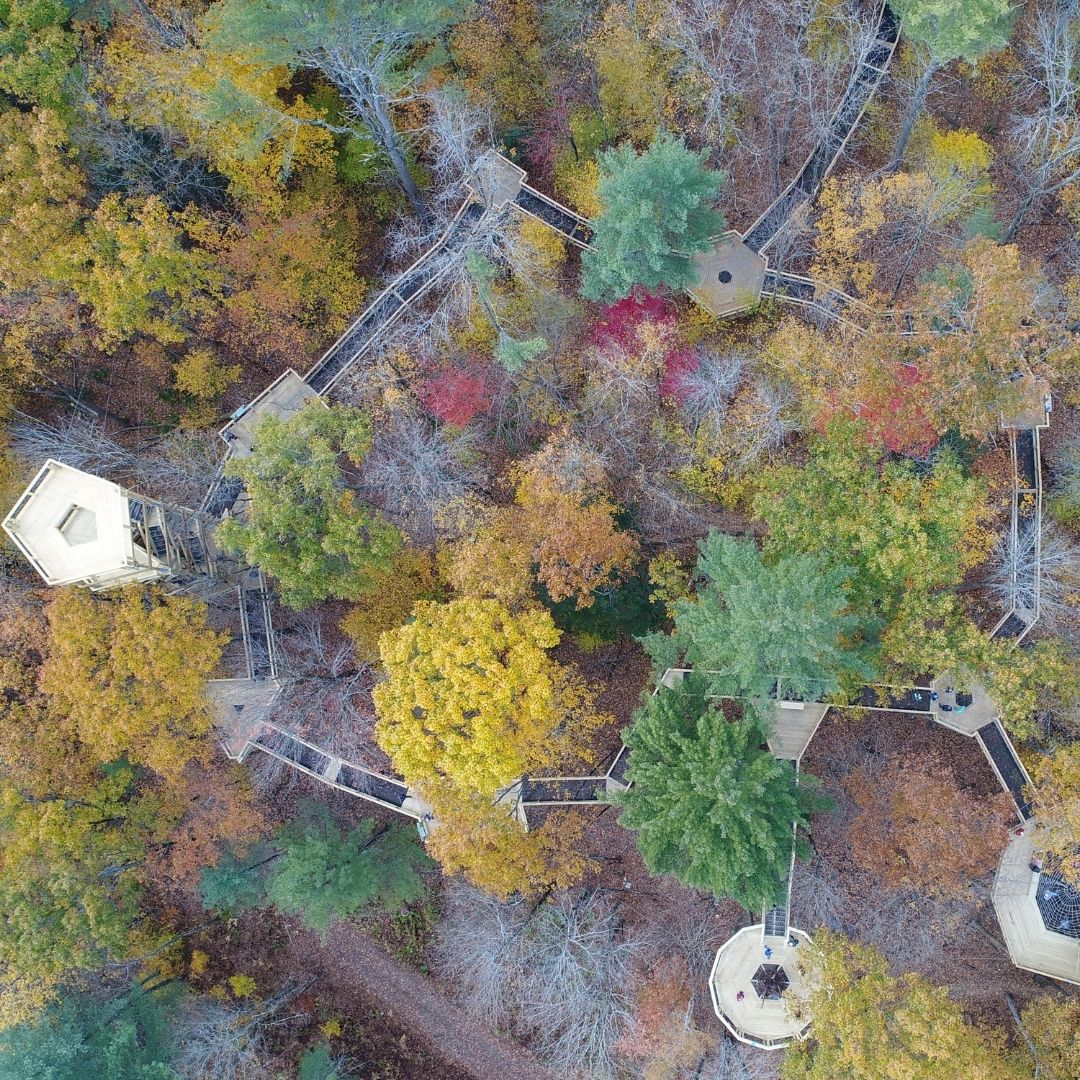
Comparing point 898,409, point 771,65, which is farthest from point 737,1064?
point 771,65

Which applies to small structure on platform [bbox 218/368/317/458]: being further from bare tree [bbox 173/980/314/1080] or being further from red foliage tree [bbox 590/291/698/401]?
bare tree [bbox 173/980/314/1080]

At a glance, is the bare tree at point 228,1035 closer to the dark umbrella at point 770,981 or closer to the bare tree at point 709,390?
the dark umbrella at point 770,981

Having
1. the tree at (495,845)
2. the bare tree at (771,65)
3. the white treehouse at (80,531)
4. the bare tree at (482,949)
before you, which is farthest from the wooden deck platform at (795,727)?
the white treehouse at (80,531)

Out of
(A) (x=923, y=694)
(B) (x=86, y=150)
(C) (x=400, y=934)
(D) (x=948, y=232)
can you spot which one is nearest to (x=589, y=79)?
(D) (x=948, y=232)

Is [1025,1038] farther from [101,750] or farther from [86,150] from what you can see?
[86,150]

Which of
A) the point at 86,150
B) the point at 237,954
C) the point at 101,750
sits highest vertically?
the point at 86,150


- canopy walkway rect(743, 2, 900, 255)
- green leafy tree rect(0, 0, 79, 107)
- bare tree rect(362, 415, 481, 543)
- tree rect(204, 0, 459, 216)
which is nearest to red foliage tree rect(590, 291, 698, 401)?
canopy walkway rect(743, 2, 900, 255)

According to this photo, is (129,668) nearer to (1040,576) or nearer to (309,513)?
(309,513)
